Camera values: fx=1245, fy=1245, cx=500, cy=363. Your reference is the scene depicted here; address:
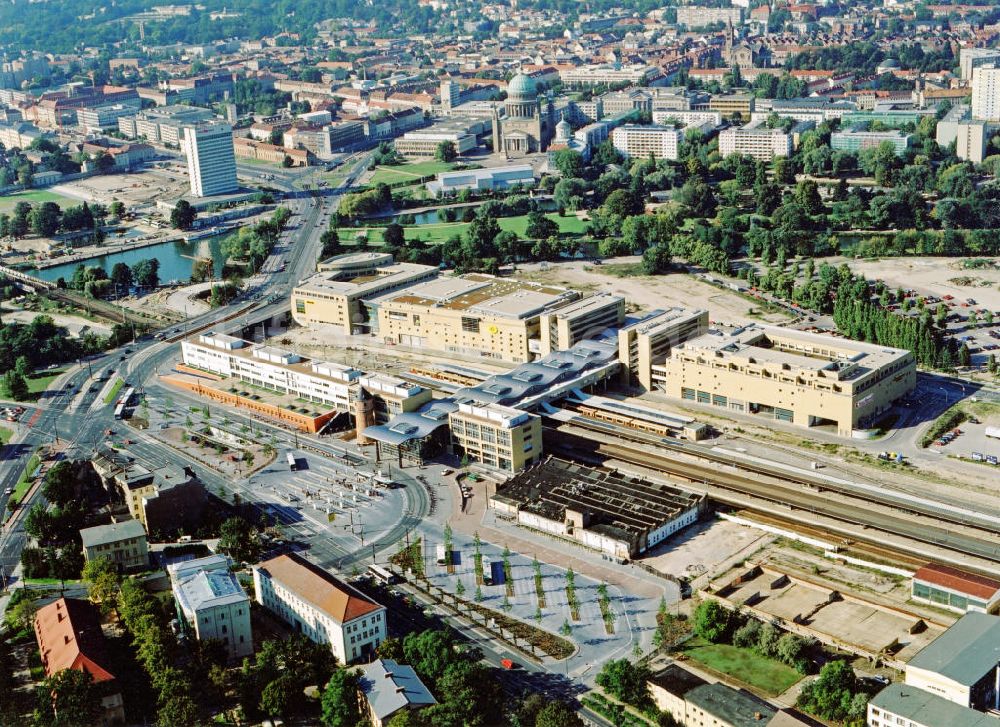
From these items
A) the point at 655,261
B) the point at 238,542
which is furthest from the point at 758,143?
Answer: the point at 238,542

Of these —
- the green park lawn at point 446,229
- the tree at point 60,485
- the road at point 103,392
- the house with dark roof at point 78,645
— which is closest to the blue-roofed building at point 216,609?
the house with dark roof at point 78,645

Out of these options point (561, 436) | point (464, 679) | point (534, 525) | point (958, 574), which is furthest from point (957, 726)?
point (561, 436)

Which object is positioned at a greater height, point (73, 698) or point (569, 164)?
point (569, 164)

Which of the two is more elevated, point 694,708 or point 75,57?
point 75,57

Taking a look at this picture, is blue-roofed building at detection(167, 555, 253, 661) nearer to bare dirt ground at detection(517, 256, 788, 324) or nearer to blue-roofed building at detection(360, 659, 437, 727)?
blue-roofed building at detection(360, 659, 437, 727)

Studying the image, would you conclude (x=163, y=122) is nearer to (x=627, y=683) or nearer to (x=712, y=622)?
(x=712, y=622)

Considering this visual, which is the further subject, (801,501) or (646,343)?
(646,343)

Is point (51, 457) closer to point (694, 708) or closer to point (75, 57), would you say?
point (694, 708)
